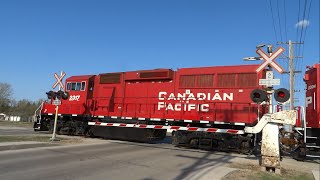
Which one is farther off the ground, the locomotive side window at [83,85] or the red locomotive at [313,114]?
the locomotive side window at [83,85]

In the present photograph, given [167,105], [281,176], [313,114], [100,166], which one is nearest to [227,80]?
[167,105]

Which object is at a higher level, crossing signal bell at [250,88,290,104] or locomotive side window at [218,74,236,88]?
locomotive side window at [218,74,236,88]

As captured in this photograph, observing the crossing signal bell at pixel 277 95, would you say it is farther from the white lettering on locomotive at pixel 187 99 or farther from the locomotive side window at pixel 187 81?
the locomotive side window at pixel 187 81

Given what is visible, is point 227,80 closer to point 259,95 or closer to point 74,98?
point 259,95

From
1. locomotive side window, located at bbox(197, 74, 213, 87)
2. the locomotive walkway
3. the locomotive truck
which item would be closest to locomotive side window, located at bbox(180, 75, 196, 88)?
the locomotive truck

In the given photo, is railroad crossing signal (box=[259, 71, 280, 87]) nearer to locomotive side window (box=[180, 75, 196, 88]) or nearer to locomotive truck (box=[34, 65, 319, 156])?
locomotive truck (box=[34, 65, 319, 156])

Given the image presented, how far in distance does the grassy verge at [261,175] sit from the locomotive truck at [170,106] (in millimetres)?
3283

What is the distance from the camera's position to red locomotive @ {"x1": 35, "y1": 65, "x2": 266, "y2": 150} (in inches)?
682

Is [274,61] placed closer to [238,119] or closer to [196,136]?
[238,119]

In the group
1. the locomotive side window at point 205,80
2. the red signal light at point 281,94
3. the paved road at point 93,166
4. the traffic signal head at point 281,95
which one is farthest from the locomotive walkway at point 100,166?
the locomotive side window at point 205,80

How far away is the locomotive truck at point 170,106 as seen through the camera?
17219mm

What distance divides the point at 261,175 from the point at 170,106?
9.96 m

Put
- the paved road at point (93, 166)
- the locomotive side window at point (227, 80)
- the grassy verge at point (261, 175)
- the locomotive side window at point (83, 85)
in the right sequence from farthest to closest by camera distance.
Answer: the locomotive side window at point (83, 85), the locomotive side window at point (227, 80), the grassy verge at point (261, 175), the paved road at point (93, 166)

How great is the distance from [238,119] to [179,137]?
12.0ft
